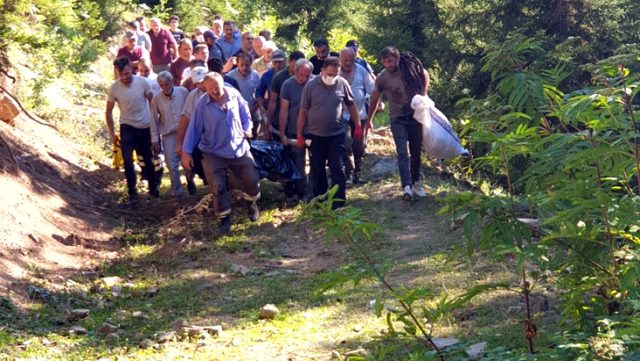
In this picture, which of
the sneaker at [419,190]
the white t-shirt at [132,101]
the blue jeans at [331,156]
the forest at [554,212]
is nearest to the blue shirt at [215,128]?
the blue jeans at [331,156]

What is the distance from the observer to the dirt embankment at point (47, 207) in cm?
998

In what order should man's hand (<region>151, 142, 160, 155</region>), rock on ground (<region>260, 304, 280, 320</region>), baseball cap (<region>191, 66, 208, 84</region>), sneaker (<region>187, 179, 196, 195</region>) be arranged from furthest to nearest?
sneaker (<region>187, 179, 196, 195</region>) < man's hand (<region>151, 142, 160, 155</region>) < baseball cap (<region>191, 66, 208, 84</region>) < rock on ground (<region>260, 304, 280, 320</region>)

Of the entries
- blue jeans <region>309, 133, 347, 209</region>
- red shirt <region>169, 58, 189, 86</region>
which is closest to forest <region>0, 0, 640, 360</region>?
blue jeans <region>309, 133, 347, 209</region>

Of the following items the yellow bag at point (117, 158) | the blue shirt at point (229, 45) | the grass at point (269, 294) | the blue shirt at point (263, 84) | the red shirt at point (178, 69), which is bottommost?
the grass at point (269, 294)

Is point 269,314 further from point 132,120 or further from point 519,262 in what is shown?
point 132,120

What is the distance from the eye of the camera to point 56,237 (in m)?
11.0

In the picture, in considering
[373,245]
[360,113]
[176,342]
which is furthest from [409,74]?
[176,342]

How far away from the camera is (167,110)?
12539mm

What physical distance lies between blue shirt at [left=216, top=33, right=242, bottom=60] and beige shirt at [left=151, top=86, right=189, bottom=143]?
4790mm

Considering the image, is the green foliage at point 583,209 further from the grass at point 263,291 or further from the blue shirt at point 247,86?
the blue shirt at point 247,86

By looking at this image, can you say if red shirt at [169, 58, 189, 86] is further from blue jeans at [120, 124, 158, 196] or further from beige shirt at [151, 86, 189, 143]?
beige shirt at [151, 86, 189, 143]

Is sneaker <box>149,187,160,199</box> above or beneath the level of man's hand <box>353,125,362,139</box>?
beneath

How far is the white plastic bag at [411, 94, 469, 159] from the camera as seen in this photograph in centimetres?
1159

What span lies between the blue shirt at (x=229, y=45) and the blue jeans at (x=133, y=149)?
4536mm
